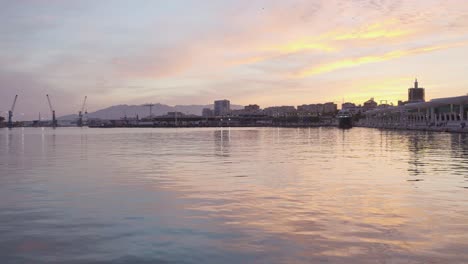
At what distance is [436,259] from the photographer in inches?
446

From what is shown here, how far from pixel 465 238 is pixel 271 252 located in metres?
5.77

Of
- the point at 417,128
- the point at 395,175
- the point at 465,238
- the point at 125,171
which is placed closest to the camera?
the point at 465,238

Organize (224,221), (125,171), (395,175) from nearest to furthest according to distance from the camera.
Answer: (224,221)
(395,175)
(125,171)

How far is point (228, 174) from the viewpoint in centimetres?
3125

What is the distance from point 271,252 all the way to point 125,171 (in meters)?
23.6

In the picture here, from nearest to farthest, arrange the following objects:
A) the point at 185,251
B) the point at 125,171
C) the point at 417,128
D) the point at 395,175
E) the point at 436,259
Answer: the point at 436,259
the point at 185,251
the point at 395,175
the point at 125,171
the point at 417,128

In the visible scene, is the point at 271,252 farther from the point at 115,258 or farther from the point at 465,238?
the point at 465,238

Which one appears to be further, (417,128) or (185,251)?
(417,128)

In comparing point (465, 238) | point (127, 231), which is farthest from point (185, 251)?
point (465, 238)

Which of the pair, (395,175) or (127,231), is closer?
(127,231)

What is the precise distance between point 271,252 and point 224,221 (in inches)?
168

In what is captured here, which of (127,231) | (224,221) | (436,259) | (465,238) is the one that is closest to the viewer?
(436,259)

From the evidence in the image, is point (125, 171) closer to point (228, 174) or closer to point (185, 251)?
point (228, 174)

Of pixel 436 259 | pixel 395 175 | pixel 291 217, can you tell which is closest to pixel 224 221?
pixel 291 217
